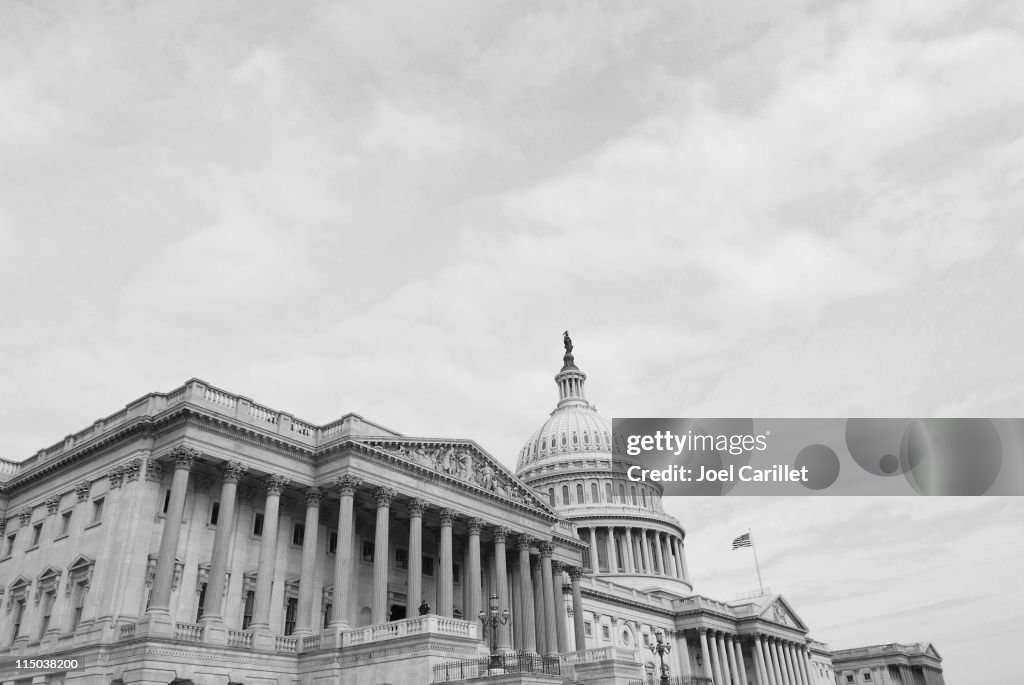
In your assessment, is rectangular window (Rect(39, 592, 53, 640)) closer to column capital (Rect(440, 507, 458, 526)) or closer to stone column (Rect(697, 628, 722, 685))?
column capital (Rect(440, 507, 458, 526))

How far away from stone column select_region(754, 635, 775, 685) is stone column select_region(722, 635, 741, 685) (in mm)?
3005

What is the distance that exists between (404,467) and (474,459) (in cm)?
751

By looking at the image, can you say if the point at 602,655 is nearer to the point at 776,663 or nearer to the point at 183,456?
the point at 183,456

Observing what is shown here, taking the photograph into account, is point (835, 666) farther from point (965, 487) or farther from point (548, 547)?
point (965, 487)

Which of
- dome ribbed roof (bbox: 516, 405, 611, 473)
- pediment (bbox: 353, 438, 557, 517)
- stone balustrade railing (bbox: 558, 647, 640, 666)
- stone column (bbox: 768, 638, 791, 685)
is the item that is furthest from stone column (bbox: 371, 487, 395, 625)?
dome ribbed roof (bbox: 516, 405, 611, 473)

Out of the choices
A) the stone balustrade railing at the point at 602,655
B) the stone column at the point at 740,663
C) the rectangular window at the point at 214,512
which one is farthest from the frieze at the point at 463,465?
the stone column at the point at 740,663

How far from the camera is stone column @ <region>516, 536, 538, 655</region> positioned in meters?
55.0

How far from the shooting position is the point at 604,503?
118 meters

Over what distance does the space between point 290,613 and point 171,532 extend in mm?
9896

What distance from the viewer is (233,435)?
43.4 m

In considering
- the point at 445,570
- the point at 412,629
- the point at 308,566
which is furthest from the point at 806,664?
the point at 412,629

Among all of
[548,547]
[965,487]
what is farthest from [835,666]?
[965,487]

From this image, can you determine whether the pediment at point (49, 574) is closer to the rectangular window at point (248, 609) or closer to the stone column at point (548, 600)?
the rectangular window at point (248, 609)

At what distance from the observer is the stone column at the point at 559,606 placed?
58.9 meters
